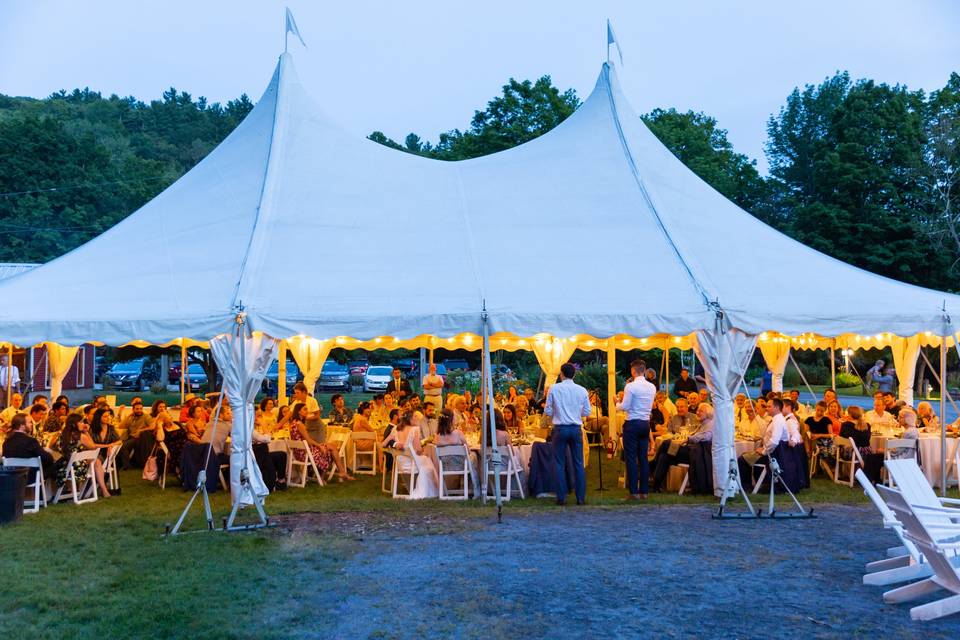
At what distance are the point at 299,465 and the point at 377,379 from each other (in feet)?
74.1

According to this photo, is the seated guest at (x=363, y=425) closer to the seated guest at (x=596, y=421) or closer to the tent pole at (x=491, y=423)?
the tent pole at (x=491, y=423)

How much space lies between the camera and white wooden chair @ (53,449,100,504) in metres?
10.4

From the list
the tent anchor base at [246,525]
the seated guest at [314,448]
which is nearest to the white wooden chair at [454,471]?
the seated guest at [314,448]

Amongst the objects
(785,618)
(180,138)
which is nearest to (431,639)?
(785,618)

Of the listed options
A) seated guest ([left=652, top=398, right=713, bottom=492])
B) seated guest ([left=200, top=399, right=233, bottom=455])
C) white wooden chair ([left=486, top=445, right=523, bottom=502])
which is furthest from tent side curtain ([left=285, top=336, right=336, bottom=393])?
seated guest ([left=652, top=398, right=713, bottom=492])

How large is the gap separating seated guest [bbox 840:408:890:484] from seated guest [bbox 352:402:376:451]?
667cm

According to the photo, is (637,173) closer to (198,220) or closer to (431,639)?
(198,220)

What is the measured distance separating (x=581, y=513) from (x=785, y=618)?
4083 millimetres

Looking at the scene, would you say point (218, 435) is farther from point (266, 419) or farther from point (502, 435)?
point (502, 435)

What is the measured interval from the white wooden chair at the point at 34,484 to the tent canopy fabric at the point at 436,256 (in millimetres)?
1321

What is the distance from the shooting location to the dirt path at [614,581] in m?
5.55

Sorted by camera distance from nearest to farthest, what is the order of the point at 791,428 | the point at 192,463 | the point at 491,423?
the point at 491,423, the point at 791,428, the point at 192,463

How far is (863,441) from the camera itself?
11.8 metres

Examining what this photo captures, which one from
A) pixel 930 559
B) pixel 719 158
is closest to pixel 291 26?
pixel 930 559
